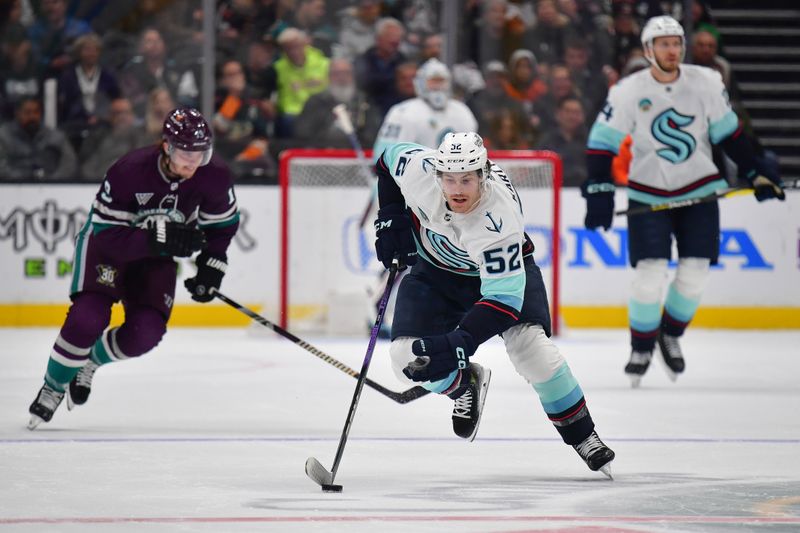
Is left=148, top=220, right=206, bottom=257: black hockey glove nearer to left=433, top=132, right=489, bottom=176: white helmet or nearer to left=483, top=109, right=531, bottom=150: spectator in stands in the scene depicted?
left=433, top=132, right=489, bottom=176: white helmet

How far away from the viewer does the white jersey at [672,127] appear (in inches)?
232

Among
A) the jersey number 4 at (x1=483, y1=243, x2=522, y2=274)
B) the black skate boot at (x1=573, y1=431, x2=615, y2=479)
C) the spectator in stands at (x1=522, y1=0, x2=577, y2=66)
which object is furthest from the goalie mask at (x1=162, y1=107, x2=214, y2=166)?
the spectator in stands at (x1=522, y1=0, x2=577, y2=66)

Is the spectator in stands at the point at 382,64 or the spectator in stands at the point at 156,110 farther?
the spectator in stands at the point at 382,64

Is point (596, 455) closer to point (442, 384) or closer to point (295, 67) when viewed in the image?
point (442, 384)

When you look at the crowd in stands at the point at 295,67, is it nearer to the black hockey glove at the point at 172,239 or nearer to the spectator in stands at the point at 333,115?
the spectator in stands at the point at 333,115

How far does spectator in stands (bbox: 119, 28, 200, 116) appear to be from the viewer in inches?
337

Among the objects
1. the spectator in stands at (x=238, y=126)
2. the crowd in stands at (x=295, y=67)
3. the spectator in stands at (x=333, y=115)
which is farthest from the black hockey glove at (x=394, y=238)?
the spectator in stands at (x=333, y=115)

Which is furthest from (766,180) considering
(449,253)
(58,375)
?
(58,375)

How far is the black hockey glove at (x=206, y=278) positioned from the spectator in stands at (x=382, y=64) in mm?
4126

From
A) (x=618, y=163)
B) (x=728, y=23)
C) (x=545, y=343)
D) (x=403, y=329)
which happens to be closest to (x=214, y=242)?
(x=403, y=329)

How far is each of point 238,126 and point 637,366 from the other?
11.6 ft

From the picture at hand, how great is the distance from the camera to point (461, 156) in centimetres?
357

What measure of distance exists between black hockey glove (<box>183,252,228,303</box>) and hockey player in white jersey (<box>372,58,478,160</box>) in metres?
3.10

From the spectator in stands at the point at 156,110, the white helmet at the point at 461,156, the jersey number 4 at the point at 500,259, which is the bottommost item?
the spectator in stands at the point at 156,110
